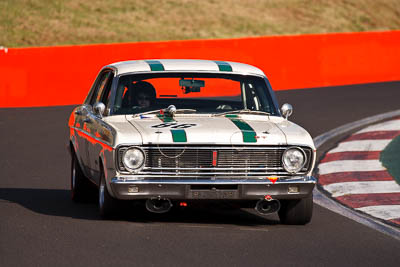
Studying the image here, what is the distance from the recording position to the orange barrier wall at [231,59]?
21688 mm

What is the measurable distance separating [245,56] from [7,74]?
585cm

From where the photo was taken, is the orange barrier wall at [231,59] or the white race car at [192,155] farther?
the orange barrier wall at [231,59]

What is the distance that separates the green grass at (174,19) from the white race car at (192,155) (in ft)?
72.7

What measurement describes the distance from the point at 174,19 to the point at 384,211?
86.4 ft

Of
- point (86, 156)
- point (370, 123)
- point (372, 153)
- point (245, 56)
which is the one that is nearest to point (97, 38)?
point (245, 56)

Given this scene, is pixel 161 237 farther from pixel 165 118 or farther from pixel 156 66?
pixel 156 66

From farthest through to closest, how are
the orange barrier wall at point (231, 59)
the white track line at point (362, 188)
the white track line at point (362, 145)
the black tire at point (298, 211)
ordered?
the orange barrier wall at point (231, 59)
the white track line at point (362, 145)
the white track line at point (362, 188)
the black tire at point (298, 211)

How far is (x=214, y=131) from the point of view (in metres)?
8.54

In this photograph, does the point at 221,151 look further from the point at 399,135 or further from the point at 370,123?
the point at 370,123

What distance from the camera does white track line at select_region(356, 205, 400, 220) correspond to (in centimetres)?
972

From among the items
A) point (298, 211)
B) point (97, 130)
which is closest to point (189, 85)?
point (97, 130)

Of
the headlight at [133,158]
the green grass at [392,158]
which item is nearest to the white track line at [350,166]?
the green grass at [392,158]

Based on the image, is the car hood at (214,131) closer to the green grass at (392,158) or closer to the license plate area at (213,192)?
the license plate area at (213,192)

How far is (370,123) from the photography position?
60.0ft
